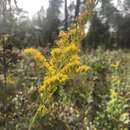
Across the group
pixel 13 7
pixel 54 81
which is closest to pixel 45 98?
pixel 54 81

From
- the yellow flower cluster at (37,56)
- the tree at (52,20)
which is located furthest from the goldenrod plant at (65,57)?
the tree at (52,20)

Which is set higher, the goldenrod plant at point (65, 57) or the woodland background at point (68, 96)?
the goldenrod plant at point (65, 57)

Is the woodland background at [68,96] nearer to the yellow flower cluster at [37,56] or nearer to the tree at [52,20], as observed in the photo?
the yellow flower cluster at [37,56]

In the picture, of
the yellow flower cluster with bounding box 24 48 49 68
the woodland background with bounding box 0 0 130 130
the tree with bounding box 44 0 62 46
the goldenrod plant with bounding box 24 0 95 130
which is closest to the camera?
the goldenrod plant with bounding box 24 0 95 130

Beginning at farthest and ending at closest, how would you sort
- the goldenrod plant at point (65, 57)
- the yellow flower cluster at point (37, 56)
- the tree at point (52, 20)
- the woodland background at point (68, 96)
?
1. the tree at point (52, 20)
2. the woodland background at point (68, 96)
3. the yellow flower cluster at point (37, 56)
4. the goldenrod plant at point (65, 57)

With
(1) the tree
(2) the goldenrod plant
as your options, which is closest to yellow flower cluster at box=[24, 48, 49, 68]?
(2) the goldenrod plant

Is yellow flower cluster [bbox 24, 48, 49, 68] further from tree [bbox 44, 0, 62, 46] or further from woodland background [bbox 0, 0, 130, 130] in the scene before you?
tree [bbox 44, 0, 62, 46]

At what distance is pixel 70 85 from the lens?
7004 millimetres

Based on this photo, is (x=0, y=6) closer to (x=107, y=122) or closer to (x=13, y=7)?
(x=13, y=7)

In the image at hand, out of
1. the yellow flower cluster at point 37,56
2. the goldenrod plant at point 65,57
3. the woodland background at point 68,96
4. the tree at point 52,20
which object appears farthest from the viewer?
the tree at point 52,20

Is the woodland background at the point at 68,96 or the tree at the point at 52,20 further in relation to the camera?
the tree at the point at 52,20

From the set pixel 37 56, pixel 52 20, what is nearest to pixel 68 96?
pixel 37 56

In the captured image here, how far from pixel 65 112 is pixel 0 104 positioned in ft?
3.31

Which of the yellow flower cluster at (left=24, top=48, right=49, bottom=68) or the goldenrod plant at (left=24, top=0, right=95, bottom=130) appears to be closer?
the goldenrod plant at (left=24, top=0, right=95, bottom=130)
